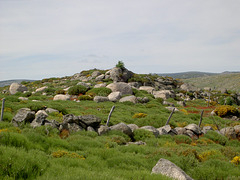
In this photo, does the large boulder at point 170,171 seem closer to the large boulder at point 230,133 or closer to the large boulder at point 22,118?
the large boulder at point 22,118

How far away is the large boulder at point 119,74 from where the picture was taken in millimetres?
49756

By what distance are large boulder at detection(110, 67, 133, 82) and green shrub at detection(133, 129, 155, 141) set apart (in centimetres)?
3540

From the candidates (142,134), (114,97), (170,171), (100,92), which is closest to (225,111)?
(114,97)

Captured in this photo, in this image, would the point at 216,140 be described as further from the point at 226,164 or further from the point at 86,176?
the point at 86,176

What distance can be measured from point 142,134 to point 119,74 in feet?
125

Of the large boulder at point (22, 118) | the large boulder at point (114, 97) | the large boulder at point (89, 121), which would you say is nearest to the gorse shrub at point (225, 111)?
the large boulder at point (114, 97)

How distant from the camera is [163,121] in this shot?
61.1ft

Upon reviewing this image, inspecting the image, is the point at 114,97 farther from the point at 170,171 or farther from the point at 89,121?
the point at 170,171

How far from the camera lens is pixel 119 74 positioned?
50938 millimetres

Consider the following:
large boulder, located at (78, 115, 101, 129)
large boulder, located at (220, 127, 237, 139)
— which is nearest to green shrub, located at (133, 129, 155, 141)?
large boulder, located at (78, 115, 101, 129)

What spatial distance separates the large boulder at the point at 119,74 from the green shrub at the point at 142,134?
116ft

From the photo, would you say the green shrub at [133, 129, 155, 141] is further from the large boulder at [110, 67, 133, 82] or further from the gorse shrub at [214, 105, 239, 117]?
the large boulder at [110, 67, 133, 82]

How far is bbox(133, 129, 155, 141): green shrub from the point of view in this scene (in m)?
13.5

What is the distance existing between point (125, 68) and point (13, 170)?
49931 mm
